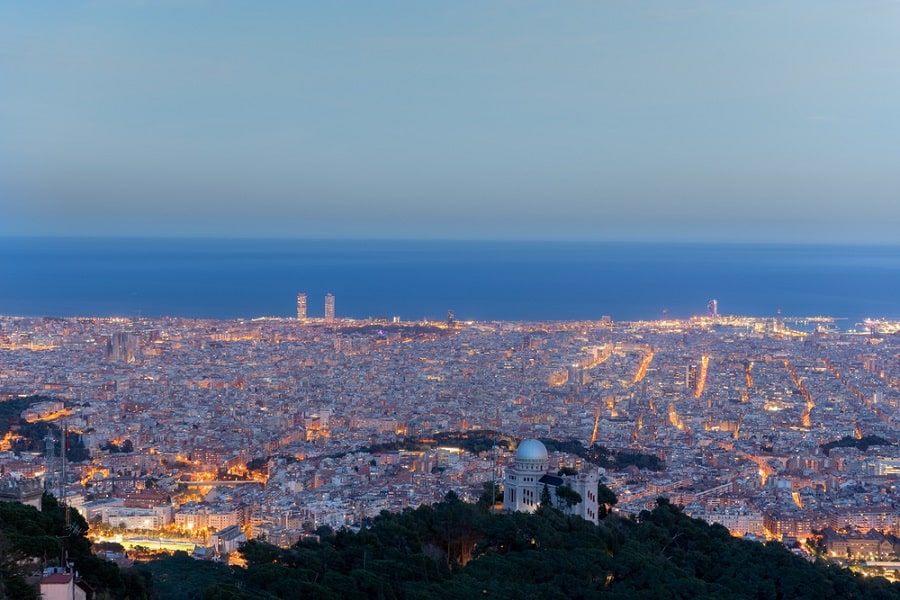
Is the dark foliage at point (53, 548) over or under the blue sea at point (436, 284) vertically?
over

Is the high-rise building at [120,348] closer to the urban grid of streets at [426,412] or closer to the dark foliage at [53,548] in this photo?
the urban grid of streets at [426,412]

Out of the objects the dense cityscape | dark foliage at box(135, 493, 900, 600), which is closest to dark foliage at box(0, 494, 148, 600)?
dark foliage at box(135, 493, 900, 600)

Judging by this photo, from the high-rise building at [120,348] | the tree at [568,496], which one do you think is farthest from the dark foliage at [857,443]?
the high-rise building at [120,348]

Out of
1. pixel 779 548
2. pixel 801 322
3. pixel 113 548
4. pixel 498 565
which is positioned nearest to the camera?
pixel 498 565

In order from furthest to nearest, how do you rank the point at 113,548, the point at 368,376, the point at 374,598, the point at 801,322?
1. the point at 801,322
2. the point at 368,376
3. the point at 113,548
4. the point at 374,598

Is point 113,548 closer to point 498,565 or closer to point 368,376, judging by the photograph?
point 498,565

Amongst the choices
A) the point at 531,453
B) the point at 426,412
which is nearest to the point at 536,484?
the point at 531,453

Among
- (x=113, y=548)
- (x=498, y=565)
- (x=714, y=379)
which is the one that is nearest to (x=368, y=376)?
(x=714, y=379)
